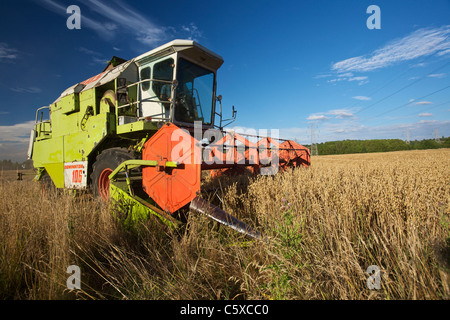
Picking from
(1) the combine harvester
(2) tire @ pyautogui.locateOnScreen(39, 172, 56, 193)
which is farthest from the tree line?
(2) tire @ pyautogui.locateOnScreen(39, 172, 56, 193)

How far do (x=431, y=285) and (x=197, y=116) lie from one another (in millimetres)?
4435

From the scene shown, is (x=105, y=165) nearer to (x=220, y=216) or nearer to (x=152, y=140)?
(x=152, y=140)

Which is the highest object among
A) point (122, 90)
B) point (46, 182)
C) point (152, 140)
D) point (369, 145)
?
point (369, 145)

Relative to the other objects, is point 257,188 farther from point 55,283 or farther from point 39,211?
point 39,211

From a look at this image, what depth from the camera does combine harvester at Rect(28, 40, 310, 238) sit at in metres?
2.80

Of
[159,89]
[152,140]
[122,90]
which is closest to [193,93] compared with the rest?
[159,89]

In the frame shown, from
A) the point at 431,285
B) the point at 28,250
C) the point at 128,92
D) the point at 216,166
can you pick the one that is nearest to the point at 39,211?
the point at 28,250

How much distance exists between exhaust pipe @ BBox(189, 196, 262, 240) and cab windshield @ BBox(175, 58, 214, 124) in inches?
94.9

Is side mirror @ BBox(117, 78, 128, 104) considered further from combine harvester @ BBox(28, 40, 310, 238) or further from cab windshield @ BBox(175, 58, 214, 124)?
cab windshield @ BBox(175, 58, 214, 124)

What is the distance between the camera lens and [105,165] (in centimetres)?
399

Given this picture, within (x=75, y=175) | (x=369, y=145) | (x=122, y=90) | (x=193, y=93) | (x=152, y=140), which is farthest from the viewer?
(x=369, y=145)

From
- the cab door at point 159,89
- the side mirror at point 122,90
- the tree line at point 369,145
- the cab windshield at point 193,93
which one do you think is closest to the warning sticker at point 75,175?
the side mirror at point 122,90

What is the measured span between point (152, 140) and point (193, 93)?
7.20ft

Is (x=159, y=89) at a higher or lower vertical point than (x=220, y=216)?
higher
